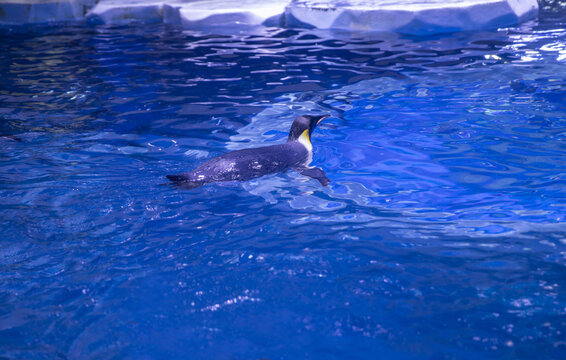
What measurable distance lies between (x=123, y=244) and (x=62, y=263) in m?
0.28

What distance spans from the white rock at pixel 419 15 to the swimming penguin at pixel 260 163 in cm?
446

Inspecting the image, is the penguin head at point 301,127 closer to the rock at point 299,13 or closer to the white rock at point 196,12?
the rock at point 299,13

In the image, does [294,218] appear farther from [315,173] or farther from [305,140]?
[305,140]

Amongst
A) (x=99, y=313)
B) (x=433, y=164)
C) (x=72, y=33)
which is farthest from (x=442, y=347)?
(x=72, y=33)

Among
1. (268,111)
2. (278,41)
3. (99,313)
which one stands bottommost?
(99,313)

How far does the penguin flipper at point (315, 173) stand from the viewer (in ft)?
10.1

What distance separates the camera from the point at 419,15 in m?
7.21

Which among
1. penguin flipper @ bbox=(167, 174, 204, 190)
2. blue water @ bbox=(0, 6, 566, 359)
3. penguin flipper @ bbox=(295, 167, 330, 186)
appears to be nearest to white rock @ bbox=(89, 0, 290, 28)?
blue water @ bbox=(0, 6, 566, 359)

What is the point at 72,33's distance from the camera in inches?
347

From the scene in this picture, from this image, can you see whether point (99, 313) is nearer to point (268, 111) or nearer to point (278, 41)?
point (268, 111)

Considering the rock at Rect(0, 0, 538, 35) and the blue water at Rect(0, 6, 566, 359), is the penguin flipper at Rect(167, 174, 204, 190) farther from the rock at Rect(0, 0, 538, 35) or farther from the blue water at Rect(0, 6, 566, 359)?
the rock at Rect(0, 0, 538, 35)

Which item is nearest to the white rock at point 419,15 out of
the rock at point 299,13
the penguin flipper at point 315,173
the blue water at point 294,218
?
the rock at point 299,13

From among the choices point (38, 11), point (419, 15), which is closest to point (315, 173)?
point (419, 15)

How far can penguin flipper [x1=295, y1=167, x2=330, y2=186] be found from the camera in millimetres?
3066
